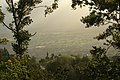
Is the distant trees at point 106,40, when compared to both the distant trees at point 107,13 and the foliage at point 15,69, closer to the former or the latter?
the distant trees at point 107,13

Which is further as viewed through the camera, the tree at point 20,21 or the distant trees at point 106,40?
the tree at point 20,21

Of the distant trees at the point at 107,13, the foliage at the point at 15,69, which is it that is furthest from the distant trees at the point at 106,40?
the foliage at the point at 15,69

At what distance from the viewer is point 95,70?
629 inches

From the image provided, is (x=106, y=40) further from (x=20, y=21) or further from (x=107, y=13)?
(x=20, y=21)

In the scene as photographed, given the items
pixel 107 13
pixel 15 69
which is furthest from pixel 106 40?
pixel 15 69

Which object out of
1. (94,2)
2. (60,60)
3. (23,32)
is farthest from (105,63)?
(60,60)

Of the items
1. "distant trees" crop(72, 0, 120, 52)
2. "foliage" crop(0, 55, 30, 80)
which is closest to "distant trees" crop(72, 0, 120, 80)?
"distant trees" crop(72, 0, 120, 52)

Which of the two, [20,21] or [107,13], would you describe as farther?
[20,21]

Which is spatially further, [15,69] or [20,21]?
[20,21]

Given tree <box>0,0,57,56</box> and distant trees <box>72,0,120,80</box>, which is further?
tree <box>0,0,57,56</box>

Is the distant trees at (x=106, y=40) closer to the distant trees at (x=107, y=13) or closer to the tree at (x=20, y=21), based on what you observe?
the distant trees at (x=107, y=13)

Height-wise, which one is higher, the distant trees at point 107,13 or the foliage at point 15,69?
the distant trees at point 107,13

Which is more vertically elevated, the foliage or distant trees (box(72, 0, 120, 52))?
distant trees (box(72, 0, 120, 52))

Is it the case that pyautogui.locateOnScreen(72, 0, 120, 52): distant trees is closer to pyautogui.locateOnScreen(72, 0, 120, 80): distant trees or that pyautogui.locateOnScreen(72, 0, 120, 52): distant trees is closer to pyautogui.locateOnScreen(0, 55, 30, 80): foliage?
pyautogui.locateOnScreen(72, 0, 120, 80): distant trees
